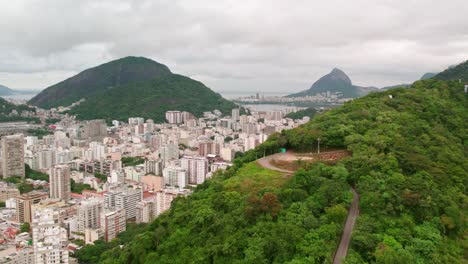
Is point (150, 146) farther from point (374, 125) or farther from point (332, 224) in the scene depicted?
point (332, 224)

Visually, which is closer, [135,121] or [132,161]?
[132,161]

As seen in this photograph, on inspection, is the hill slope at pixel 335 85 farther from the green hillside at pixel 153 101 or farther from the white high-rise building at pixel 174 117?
the white high-rise building at pixel 174 117

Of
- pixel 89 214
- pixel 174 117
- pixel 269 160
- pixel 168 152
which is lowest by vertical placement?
pixel 89 214

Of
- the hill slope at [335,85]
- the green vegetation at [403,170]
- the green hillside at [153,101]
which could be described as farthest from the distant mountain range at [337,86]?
the green vegetation at [403,170]

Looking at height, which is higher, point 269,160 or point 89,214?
point 269,160

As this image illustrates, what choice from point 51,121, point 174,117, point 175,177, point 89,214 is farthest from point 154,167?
point 51,121

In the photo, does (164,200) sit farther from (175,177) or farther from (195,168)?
(195,168)
